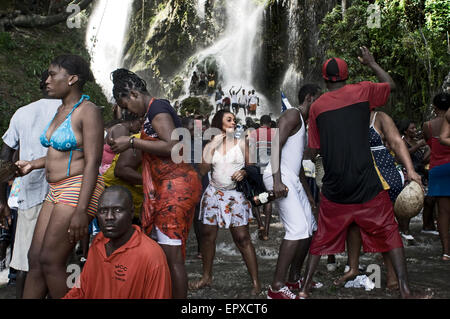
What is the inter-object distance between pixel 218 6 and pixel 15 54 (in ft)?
75.6

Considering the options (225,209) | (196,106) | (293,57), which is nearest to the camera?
(225,209)

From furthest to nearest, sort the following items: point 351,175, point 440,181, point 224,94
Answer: point 224,94 → point 440,181 → point 351,175

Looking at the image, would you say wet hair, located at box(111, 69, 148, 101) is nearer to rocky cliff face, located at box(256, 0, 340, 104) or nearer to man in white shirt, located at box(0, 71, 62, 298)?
man in white shirt, located at box(0, 71, 62, 298)

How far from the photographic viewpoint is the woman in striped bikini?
3.02 metres

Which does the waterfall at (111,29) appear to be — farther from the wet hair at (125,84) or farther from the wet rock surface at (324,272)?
the wet hair at (125,84)

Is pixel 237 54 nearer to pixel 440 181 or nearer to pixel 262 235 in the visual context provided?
pixel 262 235

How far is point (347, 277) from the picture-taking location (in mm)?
4453

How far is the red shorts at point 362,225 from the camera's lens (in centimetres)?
363

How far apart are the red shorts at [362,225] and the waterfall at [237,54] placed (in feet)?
84.7

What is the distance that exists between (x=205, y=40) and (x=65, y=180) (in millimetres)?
32716

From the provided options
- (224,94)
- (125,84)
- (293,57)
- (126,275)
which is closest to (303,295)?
(126,275)

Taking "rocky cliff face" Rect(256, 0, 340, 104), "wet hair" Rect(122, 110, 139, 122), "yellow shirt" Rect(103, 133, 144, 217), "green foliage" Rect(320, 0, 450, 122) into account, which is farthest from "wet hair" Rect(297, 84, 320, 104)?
"rocky cliff face" Rect(256, 0, 340, 104)

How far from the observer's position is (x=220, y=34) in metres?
34.1

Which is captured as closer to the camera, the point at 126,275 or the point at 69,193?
the point at 126,275
